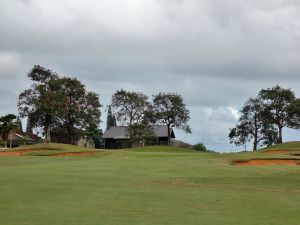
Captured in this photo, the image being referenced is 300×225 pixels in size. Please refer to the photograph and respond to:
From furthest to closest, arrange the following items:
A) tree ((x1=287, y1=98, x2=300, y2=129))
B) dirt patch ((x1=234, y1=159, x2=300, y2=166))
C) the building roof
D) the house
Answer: the building roof, the house, tree ((x1=287, y1=98, x2=300, y2=129)), dirt patch ((x1=234, y1=159, x2=300, y2=166))

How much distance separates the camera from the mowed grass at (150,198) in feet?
44.3

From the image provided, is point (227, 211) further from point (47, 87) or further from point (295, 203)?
point (47, 87)

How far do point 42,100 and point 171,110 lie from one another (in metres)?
25.9

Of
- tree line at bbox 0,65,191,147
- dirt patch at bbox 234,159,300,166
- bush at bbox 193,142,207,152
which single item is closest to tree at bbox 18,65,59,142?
tree line at bbox 0,65,191,147

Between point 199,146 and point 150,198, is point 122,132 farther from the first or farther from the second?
point 150,198

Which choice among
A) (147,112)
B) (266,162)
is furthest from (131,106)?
(266,162)

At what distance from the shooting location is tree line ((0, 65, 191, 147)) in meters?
91.4

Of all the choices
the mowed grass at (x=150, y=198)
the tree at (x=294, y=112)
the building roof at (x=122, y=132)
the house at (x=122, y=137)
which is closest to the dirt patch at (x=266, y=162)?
the mowed grass at (x=150, y=198)

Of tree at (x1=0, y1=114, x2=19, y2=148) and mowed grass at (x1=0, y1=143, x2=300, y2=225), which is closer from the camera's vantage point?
mowed grass at (x1=0, y1=143, x2=300, y2=225)

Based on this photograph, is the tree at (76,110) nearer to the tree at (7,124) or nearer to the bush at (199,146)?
the tree at (7,124)

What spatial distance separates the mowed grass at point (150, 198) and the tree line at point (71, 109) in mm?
65076

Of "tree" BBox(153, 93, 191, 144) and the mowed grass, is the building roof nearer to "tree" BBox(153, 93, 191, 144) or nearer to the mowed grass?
"tree" BBox(153, 93, 191, 144)

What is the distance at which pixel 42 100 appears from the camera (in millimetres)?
90750

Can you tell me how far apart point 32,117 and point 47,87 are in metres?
6.65
